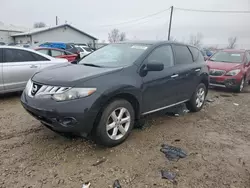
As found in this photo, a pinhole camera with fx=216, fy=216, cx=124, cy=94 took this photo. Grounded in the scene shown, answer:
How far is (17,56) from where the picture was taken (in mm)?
5629

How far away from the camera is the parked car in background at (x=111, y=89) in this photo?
2.81 m

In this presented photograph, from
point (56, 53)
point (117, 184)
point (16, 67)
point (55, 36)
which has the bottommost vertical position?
point (117, 184)

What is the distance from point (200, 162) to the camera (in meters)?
3.04

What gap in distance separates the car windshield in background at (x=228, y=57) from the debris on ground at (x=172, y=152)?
649 centimetres

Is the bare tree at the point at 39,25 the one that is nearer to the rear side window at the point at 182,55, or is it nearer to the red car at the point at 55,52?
the red car at the point at 55,52

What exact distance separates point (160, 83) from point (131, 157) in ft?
4.70

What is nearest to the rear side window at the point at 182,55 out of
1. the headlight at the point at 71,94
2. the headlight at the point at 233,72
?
the headlight at the point at 71,94

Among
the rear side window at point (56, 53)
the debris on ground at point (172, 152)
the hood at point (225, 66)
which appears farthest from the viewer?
the rear side window at point (56, 53)

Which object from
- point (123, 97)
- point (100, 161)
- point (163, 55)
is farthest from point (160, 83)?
point (100, 161)

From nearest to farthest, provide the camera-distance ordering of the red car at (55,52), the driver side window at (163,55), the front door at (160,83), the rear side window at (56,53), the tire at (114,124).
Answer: the tire at (114,124) < the front door at (160,83) < the driver side window at (163,55) < the red car at (55,52) < the rear side window at (56,53)

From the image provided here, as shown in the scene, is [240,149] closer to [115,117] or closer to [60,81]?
[115,117]

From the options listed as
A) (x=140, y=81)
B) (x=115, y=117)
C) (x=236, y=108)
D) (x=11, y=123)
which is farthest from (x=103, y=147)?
(x=236, y=108)

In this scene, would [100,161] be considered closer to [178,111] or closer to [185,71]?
[185,71]

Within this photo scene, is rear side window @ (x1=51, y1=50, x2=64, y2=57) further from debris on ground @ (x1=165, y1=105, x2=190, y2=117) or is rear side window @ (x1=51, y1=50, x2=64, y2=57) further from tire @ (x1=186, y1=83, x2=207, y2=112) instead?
tire @ (x1=186, y1=83, x2=207, y2=112)
